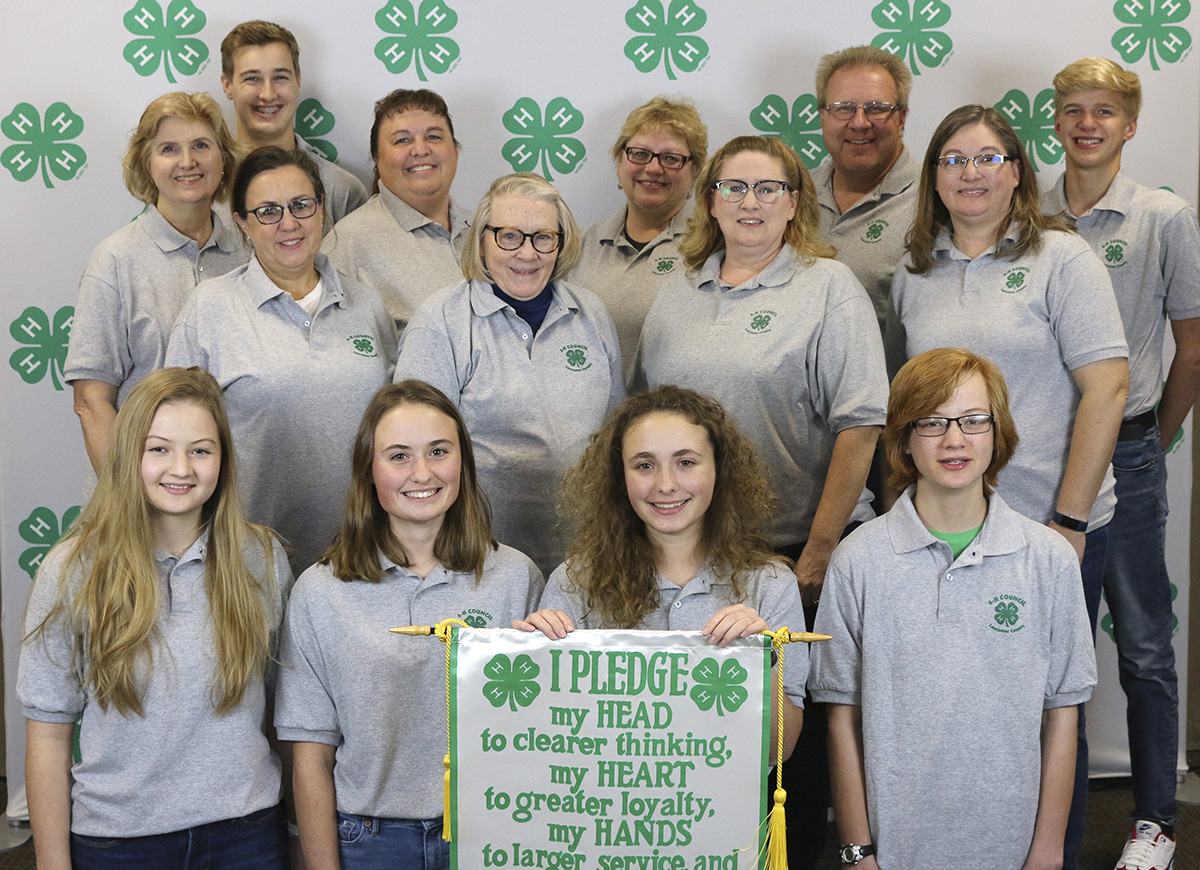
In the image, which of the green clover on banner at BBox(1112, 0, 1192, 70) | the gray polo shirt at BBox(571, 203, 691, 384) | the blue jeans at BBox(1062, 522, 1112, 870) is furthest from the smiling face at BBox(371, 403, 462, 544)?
the green clover on banner at BBox(1112, 0, 1192, 70)

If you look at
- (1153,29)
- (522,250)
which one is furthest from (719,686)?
(1153,29)

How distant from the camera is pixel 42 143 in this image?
Result: 12.8 ft

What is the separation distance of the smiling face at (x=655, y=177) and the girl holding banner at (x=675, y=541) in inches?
49.2

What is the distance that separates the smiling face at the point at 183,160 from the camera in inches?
129

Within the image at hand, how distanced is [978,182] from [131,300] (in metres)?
2.27

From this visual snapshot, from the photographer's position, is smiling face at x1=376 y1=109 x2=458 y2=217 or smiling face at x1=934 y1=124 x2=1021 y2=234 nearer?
smiling face at x1=934 y1=124 x2=1021 y2=234

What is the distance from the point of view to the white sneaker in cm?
322

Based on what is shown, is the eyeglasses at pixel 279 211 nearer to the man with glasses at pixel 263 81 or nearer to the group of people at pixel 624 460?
the group of people at pixel 624 460

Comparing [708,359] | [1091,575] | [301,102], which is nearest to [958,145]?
[708,359]

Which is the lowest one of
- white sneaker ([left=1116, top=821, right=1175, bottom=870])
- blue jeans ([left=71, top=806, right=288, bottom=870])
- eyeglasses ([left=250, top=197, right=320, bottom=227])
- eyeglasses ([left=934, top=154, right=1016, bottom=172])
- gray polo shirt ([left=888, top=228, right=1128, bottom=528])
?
white sneaker ([left=1116, top=821, right=1175, bottom=870])

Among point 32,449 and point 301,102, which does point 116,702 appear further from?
point 301,102

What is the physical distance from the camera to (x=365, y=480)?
8.09ft

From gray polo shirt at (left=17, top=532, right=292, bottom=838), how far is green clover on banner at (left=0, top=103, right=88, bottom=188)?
2073mm

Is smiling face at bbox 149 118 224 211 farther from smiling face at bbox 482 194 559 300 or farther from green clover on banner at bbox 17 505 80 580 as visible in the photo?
green clover on banner at bbox 17 505 80 580
